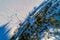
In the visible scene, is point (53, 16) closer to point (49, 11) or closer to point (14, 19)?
point (49, 11)

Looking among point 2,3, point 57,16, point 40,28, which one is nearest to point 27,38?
point 40,28

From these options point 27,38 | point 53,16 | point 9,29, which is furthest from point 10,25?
point 53,16

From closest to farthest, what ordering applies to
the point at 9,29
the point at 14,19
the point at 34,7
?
1. the point at 9,29
2. the point at 14,19
3. the point at 34,7

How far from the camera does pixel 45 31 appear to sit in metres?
4.68

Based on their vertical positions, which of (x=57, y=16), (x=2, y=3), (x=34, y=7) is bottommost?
(x=57, y=16)

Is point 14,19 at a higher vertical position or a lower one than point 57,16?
higher

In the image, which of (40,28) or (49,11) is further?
(49,11)

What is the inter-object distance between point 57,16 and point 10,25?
1.35 meters

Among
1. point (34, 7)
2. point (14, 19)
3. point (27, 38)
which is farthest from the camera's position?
point (34, 7)

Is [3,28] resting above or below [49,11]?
above

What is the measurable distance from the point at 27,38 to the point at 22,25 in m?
0.52

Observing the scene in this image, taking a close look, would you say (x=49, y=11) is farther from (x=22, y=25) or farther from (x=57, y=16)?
(x=22, y=25)

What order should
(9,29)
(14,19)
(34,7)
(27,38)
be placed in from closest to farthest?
(27,38) < (9,29) < (14,19) < (34,7)

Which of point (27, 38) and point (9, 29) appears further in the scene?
point (9, 29)
